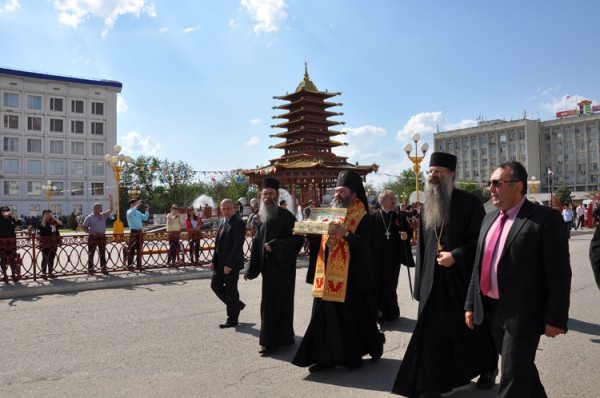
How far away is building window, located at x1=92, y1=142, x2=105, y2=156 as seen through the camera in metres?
67.7

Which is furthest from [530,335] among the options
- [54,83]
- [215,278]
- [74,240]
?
[54,83]

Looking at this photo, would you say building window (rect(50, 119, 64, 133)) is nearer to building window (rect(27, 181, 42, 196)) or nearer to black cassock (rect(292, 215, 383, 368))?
building window (rect(27, 181, 42, 196))

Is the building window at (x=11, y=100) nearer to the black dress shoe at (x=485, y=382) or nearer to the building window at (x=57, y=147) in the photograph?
the building window at (x=57, y=147)

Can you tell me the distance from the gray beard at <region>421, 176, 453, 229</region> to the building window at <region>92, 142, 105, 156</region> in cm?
6998

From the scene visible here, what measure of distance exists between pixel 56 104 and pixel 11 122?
5.90 meters

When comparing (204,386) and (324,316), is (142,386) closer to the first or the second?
(204,386)

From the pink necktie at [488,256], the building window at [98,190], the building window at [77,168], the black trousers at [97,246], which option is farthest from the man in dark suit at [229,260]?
the building window at [77,168]

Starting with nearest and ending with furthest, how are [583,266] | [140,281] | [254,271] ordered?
[254,271]
[140,281]
[583,266]

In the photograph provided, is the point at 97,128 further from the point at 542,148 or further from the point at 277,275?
the point at 542,148

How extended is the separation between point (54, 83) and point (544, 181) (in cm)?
8820

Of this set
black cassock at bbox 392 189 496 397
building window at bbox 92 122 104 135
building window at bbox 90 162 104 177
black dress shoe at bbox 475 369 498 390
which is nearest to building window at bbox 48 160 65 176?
building window at bbox 90 162 104 177

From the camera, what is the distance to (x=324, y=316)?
482cm

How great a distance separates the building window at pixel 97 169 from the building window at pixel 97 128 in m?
4.31

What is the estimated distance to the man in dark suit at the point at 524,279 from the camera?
9.84 feet
